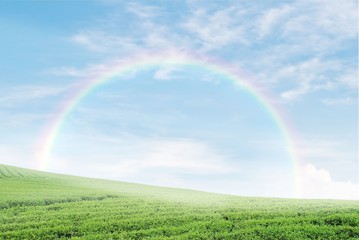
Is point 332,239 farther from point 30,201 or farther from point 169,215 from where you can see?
point 30,201

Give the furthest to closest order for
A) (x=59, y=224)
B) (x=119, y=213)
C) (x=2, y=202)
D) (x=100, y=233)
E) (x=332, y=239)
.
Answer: (x=2, y=202) < (x=119, y=213) < (x=59, y=224) < (x=100, y=233) < (x=332, y=239)

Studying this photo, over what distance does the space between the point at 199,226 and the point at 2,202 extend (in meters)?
25.4

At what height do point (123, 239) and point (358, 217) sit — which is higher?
point (358, 217)

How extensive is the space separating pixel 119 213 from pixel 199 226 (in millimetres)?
9796

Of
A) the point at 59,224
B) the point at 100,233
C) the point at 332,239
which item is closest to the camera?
the point at 332,239

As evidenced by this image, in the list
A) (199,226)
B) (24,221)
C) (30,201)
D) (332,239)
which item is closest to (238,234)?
(199,226)

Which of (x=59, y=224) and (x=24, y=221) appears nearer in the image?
(x=59, y=224)

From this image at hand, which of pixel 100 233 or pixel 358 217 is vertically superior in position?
pixel 358 217

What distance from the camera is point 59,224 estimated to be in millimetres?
29562

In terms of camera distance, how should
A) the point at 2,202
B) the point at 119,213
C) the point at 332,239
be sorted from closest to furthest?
the point at 332,239
the point at 119,213
the point at 2,202

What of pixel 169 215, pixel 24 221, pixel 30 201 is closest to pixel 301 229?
pixel 169 215

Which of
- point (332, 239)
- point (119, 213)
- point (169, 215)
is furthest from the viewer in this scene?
point (119, 213)

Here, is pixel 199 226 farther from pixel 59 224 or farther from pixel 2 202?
pixel 2 202

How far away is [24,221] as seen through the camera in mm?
32812
